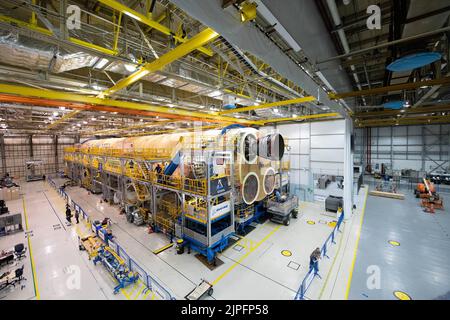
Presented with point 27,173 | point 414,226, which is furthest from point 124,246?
point 27,173

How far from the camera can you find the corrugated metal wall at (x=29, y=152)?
26391 mm

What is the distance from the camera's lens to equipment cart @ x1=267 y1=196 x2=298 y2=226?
10.1m

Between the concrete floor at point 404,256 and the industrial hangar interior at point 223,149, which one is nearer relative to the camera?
the industrial hangar interior at point 223,149

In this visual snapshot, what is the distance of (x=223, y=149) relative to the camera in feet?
28.0

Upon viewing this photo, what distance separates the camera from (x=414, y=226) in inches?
383

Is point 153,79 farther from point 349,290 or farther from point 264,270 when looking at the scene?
point 349,290

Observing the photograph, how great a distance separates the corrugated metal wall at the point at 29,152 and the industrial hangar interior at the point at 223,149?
1963cm

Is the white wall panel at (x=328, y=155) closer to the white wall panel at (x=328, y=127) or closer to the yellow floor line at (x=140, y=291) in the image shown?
the white wall panel at (x=328, y=127)

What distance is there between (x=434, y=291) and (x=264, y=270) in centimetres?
509

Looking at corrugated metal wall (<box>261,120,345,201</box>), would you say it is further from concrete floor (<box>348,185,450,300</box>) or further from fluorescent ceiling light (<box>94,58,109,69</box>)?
fluorescent ceiling light (<box>94,58,109,69</box>)

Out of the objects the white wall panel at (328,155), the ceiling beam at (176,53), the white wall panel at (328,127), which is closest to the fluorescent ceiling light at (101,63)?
the ceiling beam at (176,53)

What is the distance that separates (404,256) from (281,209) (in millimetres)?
5091

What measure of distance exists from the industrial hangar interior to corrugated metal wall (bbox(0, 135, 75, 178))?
64.4ft

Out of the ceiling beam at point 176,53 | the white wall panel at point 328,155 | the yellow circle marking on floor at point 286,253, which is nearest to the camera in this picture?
the ceiling beam at point 176,53
